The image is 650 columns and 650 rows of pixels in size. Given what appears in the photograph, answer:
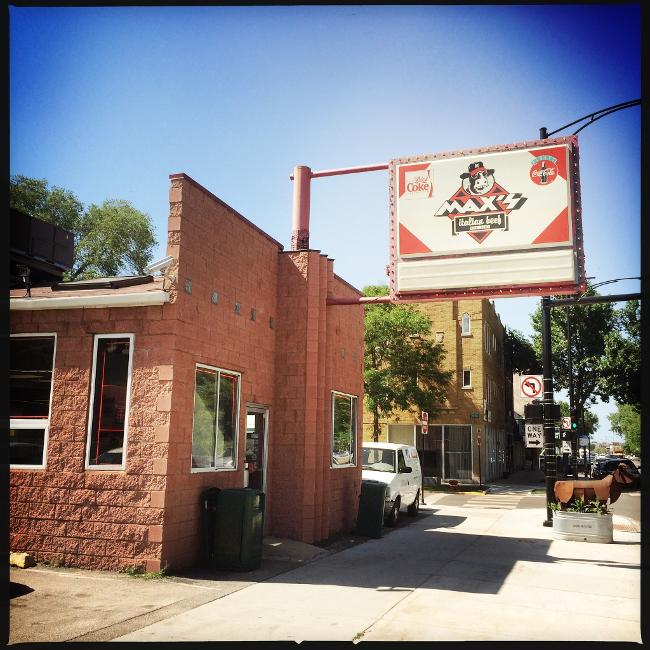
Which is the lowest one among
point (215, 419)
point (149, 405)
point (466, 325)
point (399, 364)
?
point (215, 419)

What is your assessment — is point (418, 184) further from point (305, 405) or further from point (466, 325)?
→ point (466, 325)

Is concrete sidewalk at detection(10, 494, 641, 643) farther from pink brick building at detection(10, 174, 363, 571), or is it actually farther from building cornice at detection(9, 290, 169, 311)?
building cornice at detection(9, 290, 169, 311)

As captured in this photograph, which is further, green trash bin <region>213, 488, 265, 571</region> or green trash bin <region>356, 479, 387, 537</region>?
green trash bin <region>356, 479, 387, 537</region>

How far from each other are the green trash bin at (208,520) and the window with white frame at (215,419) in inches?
18.9

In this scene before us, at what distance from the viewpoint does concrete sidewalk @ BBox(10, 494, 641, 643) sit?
253 inches

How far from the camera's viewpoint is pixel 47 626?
6301 mm

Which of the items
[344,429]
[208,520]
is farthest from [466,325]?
[208,520]

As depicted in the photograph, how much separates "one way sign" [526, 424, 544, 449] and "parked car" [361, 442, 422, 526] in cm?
315

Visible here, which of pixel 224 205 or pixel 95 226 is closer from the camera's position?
pixel 224 205

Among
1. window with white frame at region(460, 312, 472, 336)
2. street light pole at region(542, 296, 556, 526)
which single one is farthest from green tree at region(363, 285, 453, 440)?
street light pole at region(542, 296, 556, 526)

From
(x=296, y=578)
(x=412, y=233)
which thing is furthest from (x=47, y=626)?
(x=412, y=233)

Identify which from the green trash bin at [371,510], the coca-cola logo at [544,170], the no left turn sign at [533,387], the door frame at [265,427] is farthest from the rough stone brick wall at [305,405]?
the no left turn sign at [533,387]

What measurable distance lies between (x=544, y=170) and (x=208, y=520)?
26.8 ft

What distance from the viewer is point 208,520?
956cm
